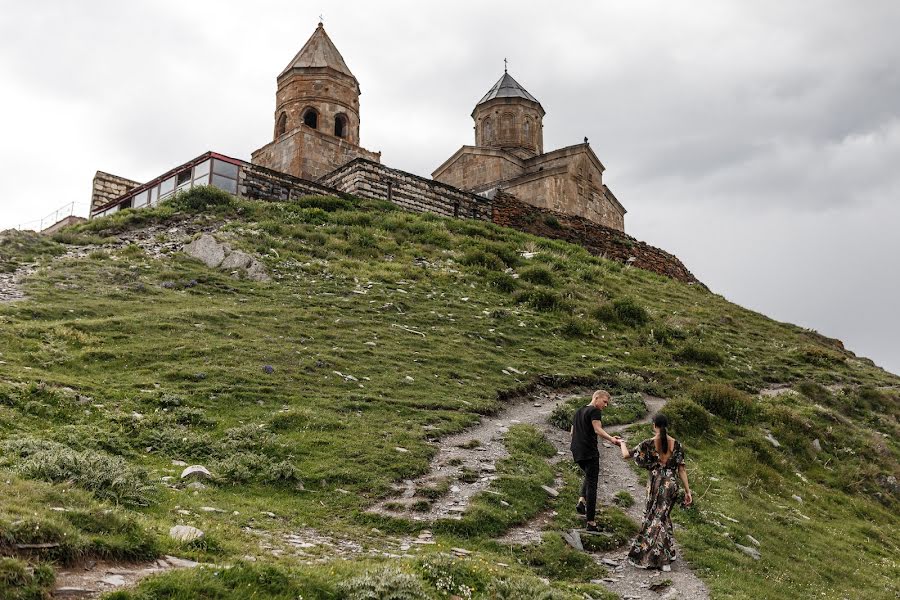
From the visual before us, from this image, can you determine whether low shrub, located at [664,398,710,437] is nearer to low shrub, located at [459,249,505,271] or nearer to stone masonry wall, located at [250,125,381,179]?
low shrub, located at [459,249,505,271]

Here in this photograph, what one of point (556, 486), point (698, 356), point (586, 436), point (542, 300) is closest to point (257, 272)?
point (542, 300)

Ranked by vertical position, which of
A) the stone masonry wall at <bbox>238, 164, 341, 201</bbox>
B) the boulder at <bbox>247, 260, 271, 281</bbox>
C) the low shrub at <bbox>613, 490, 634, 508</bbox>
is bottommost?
the low shrub at <bbox>613, 490, 634, 508</bbox>

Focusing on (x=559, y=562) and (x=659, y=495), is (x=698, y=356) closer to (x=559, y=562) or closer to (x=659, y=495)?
(x=659, y=495)

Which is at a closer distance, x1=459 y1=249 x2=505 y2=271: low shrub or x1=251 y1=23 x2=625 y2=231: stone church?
x1=459 y1=249 x2=505 y2=271: low shrub

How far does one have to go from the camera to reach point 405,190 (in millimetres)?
35094

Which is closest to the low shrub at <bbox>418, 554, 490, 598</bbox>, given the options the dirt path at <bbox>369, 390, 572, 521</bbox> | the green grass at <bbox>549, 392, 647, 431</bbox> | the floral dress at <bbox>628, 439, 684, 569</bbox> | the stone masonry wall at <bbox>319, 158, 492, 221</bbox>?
the dirt path at <bbox>369, 390, 572, 521</bbox>

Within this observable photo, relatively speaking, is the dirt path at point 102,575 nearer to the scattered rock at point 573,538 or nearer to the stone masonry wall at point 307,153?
the scattered rock at point 573,538

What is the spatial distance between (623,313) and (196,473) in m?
17.1

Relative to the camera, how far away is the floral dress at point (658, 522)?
9.95m

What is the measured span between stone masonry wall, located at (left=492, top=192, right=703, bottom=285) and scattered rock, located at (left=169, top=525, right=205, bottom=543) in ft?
99.0

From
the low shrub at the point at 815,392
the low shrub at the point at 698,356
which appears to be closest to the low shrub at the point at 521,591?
the low shrub at the point at 698,356

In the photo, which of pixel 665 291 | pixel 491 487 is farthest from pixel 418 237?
pixel 491 487

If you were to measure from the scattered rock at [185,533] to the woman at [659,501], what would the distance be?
5.25 m

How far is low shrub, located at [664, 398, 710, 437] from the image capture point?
1623 centimetres
